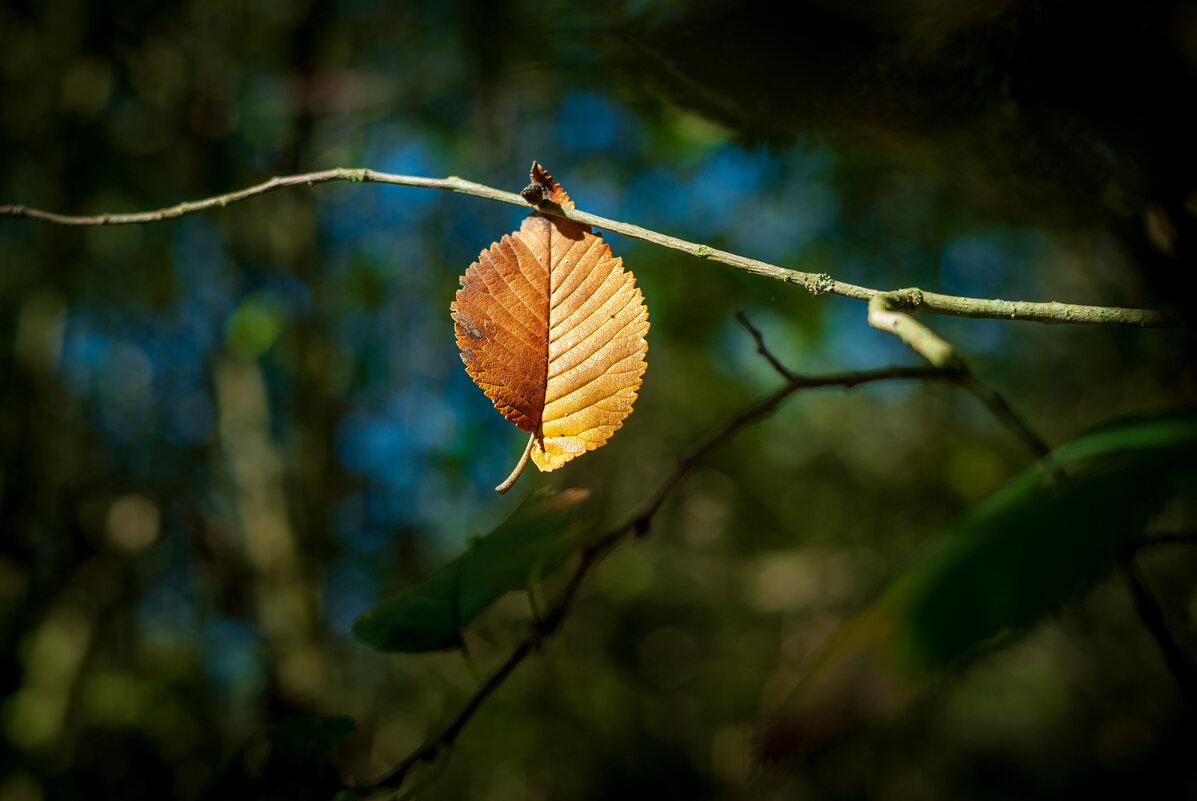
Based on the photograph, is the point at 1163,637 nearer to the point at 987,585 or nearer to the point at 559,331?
the point at 987,585

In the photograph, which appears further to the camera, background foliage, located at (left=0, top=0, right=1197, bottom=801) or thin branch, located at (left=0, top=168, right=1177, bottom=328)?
background foliage, located at (left=0, top=0, right=1197, bottom=801)

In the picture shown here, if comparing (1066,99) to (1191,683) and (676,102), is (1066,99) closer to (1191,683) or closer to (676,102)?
(676,102)

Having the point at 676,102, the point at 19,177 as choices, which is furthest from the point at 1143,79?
the point at 19,177

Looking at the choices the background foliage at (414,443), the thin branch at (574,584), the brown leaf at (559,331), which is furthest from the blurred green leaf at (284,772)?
the background foliage at (414,443)

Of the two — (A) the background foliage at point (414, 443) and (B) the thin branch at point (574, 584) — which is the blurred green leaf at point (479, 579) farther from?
(A) the background foliage at point (414, 443)

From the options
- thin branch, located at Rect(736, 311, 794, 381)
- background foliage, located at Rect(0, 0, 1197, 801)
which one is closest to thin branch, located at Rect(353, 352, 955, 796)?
thin branch, located at Rect(736, 311, 794, 381)

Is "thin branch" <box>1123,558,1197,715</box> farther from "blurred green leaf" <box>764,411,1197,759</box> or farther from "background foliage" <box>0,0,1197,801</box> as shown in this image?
"background foliage" <box>0,0,1197,801</box>
